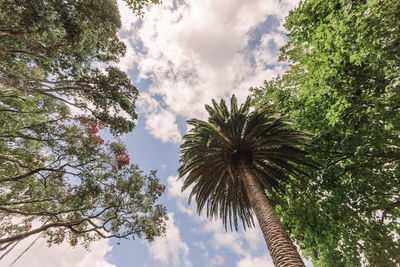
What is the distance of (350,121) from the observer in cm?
404

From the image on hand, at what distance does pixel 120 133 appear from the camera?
22.9 feet

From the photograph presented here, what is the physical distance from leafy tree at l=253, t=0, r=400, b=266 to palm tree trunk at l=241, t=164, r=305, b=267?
7.01 feet

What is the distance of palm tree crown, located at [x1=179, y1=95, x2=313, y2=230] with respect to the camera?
17.5 ft

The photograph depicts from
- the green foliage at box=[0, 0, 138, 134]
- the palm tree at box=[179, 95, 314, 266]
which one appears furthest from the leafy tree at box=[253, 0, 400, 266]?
the green foliage at box=[0, 0, 138, 134]

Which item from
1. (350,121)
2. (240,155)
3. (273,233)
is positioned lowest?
(273,233)

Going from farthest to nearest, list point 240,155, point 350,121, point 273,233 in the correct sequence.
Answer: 1. point 240,155
2. point 350,121
3. point 273,233

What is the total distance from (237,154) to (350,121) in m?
3.08

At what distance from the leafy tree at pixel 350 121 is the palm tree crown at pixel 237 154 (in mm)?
647

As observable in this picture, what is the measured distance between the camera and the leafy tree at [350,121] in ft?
11.2

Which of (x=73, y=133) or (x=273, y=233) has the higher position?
(x=73, y=133)

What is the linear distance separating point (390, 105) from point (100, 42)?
8.43 metres

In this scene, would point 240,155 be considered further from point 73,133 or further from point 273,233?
point 73,133

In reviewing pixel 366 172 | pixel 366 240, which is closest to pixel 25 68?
pixel 366 172

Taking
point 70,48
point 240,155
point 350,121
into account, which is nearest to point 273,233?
point 240,155
